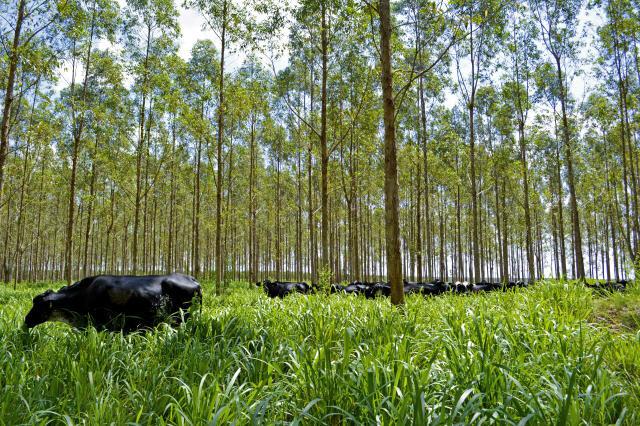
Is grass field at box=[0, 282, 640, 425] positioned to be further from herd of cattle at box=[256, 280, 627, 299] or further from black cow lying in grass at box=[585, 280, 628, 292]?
herd of cattle at box=[256, 280, 627, 299]

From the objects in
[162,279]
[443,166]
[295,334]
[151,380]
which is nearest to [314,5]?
[162,279]

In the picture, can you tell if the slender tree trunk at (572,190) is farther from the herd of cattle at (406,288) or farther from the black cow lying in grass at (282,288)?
the black cow lying in grass at (282,288)

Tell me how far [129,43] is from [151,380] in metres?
17.7

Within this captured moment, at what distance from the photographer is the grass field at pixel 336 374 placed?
7.53 ft

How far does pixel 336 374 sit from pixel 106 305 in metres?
4.45

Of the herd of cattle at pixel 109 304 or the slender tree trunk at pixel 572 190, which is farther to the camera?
the slender tree trunk at pixel 572 190

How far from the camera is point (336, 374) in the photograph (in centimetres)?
264

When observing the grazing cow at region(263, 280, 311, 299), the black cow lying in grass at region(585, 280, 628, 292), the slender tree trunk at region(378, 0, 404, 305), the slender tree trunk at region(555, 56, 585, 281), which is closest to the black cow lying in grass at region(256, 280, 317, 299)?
the grazing cow at region(263, 280, 311, 299)

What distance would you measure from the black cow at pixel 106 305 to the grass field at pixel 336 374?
0.42 meters

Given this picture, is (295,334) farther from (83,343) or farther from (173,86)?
(173,86)

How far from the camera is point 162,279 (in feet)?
20.1

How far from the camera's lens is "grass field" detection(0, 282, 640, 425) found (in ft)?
7.53

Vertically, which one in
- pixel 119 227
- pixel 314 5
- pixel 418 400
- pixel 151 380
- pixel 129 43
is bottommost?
pixel 151 380

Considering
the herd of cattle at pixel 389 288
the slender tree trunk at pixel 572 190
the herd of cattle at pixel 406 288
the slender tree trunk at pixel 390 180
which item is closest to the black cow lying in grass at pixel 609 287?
the herd of cattle at pixel 406 288
